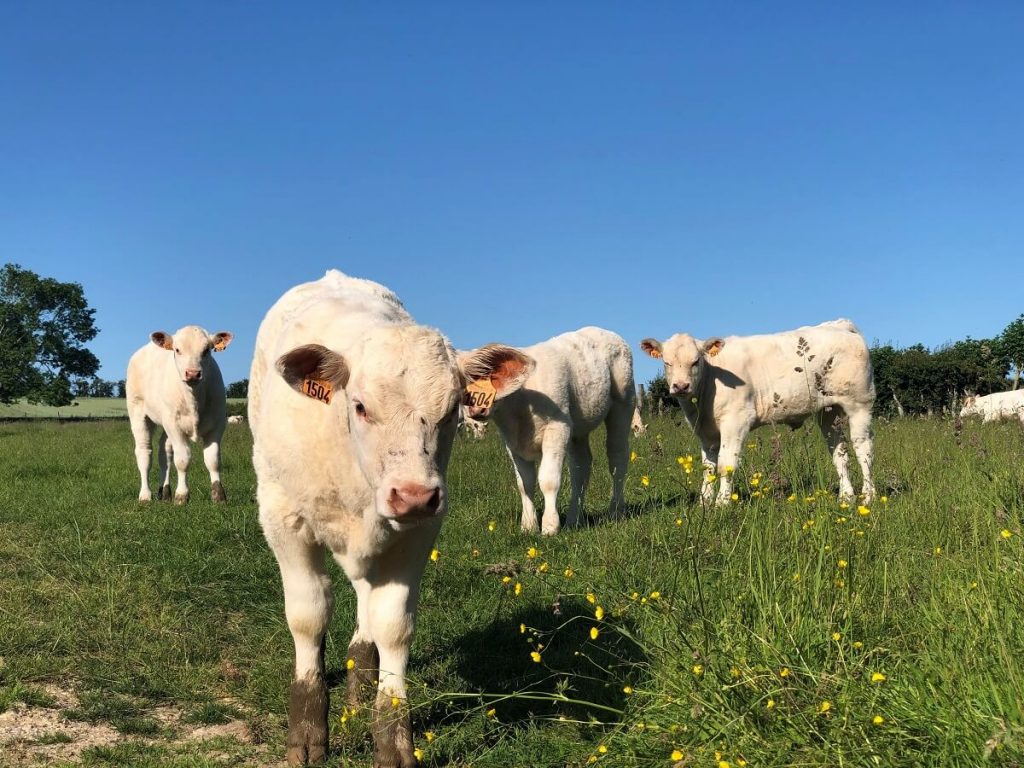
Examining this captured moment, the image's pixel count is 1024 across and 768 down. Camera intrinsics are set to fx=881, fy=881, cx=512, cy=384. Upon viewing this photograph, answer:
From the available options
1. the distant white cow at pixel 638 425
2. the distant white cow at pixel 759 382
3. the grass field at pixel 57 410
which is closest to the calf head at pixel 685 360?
the distant white cow at pixel 759 382

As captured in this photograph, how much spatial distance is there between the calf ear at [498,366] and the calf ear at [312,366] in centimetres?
59

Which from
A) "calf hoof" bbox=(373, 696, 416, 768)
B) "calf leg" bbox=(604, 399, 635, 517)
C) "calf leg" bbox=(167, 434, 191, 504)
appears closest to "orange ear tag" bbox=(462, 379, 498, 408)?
"calf hoof" bbox=(373, 696, 416, 768)

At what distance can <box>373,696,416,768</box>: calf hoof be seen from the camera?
155 inches

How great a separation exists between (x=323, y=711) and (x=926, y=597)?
9.96 feet

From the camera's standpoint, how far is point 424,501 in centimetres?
346

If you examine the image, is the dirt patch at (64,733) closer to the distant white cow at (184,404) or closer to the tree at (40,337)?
the distant white cow at (184,404)

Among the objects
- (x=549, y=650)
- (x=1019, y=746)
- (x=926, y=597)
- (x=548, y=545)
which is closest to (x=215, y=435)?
(x=548, y=545)

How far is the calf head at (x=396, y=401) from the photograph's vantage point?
11.5ft

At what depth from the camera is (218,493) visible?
1175cm

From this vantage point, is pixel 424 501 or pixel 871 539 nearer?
pixel 424 501

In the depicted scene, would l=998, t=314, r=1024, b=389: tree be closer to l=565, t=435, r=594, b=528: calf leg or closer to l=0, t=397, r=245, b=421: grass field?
l=565, t=435, r=594, b=528: calf leg

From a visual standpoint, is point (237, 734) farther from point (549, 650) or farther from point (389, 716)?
point (549, 650)

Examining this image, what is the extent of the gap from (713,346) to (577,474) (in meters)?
3.30

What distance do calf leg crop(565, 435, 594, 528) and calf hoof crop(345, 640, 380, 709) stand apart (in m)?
4.69
